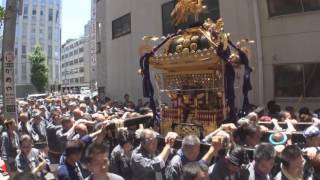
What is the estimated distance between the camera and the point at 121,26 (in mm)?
20656

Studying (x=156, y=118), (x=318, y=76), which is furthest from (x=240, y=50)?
(x=318, y=76)

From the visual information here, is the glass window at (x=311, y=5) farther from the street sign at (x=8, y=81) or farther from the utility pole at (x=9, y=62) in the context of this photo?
the street sign at (x=8, y=81)

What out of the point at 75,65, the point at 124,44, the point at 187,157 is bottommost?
the point at 187,157

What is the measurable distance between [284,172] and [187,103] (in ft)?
13.1

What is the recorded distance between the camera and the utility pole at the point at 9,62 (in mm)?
8883

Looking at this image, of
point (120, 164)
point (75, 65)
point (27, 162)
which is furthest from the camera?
point (75, 65)

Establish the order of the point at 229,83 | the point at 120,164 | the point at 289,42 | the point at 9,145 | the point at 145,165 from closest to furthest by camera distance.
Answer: the point at 145,165, the point at 120,164, the point at 229,83, the point at 9,145, the point at 289,42

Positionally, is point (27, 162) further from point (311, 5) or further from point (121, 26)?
point (121, 26)

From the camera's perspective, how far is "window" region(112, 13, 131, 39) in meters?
20.0

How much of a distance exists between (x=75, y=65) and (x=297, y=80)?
108782 mm

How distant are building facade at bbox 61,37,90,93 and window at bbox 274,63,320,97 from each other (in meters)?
89.1

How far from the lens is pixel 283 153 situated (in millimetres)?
4352

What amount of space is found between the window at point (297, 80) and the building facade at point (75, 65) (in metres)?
89.1

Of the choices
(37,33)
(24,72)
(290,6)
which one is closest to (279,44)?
(290,6)
